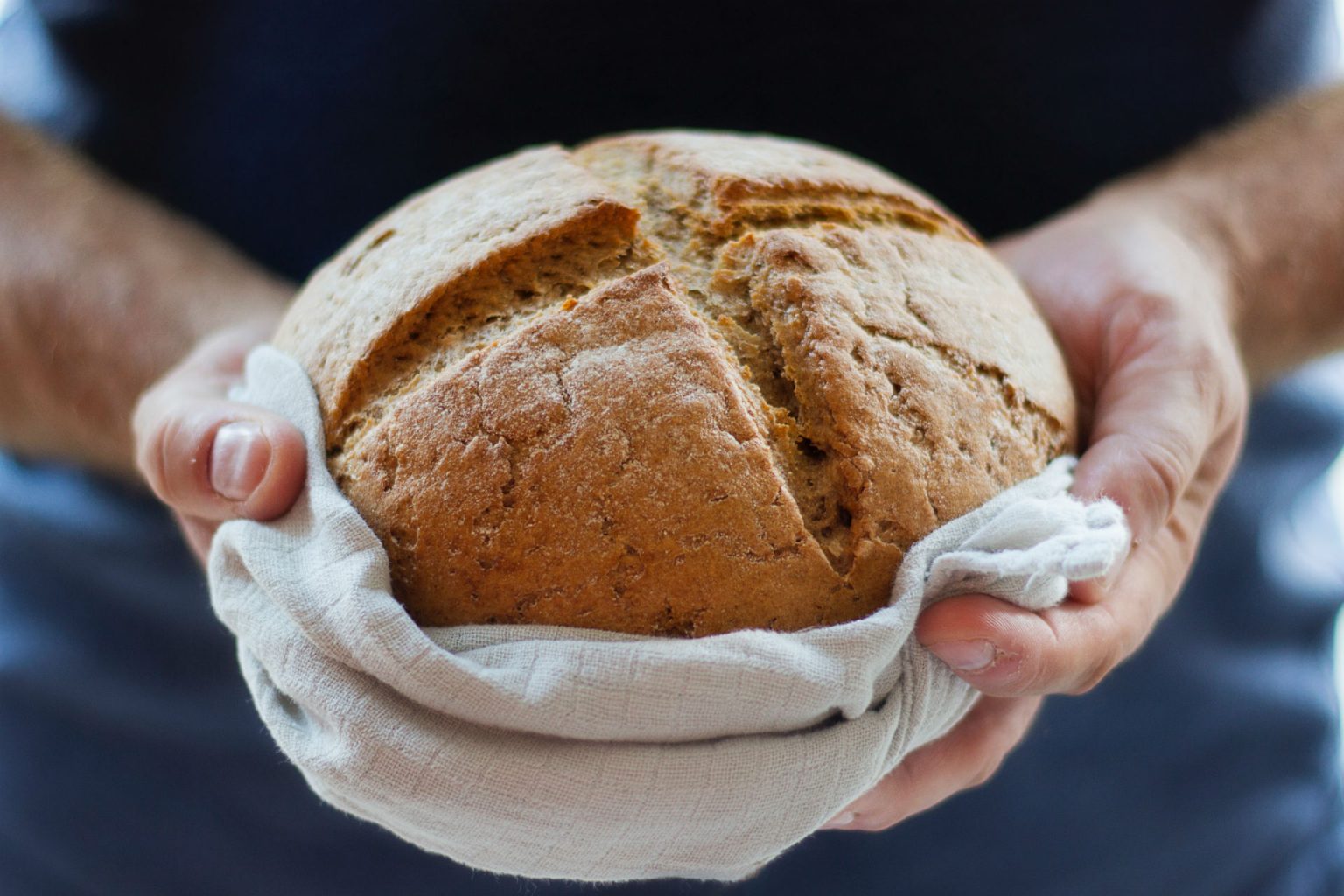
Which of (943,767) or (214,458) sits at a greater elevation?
(214,458)

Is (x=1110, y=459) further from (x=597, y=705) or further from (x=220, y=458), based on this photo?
(x=220, y=458)

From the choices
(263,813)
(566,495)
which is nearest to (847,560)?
(566,495)

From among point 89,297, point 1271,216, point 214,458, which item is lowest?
point 89,297

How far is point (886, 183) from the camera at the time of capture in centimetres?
138

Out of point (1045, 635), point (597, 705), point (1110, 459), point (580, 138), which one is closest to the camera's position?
point (597, 705)

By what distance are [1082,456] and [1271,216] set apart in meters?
0.98

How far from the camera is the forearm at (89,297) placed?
1.88m

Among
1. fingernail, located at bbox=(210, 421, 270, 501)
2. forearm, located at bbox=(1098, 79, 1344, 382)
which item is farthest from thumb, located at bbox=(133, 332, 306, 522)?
forearm, located at bbox=(1098, 79, 1344, 382)

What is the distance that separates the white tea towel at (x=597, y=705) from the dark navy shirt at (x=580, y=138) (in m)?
0.81

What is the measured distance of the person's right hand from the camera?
1.13 meters

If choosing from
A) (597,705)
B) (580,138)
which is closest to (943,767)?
(597,705)

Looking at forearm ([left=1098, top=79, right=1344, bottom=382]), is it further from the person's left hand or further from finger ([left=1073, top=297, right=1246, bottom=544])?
finger ([left=1073, top=297, right=1246, bottom=544])

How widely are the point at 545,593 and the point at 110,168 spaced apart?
1.50 metres

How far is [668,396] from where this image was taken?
3.43 ft
